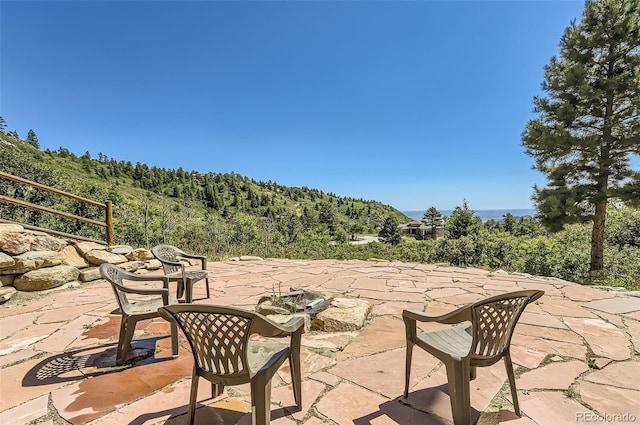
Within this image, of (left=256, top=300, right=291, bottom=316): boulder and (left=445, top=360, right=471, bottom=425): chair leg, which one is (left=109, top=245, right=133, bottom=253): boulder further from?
(left=445, top=360, right=471, bottom=425): chair leg

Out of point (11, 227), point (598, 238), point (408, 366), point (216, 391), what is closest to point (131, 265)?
point (11, 227)

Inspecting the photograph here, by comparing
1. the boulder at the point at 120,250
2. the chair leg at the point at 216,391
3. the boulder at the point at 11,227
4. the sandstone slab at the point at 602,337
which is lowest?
the chair leg at the point at 216,391

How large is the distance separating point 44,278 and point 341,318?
4167mm

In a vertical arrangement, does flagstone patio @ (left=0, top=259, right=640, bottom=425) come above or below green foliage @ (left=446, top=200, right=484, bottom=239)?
below

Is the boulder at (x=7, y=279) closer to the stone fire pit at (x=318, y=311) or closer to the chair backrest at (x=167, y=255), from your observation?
the chair backrest at (x=167, y=255)

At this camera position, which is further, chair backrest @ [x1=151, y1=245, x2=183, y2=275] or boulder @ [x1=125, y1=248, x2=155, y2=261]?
boulder @ [x1=125, y1=248, x2=155, y2=261]

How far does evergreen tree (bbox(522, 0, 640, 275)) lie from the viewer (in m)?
6.41

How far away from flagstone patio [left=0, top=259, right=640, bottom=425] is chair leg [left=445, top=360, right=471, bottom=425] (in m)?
0.23

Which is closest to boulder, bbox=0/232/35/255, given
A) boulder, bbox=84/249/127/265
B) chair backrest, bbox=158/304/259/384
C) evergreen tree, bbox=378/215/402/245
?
boulder, bbox=84/249/127/265

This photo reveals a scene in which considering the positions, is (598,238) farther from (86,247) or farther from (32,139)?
(32,139)

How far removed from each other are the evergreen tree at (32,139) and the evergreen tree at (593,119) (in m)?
39.4

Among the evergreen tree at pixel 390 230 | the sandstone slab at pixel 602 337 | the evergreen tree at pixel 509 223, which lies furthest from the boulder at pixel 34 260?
the evergreen tree at pixel 390 230

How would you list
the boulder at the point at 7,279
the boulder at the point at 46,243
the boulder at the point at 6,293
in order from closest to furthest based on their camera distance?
1. the boulder at the point at 6,293
2. the boulder at the point at 7,279
3. the boulder at the point at 46,243

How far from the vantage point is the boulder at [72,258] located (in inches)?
173
